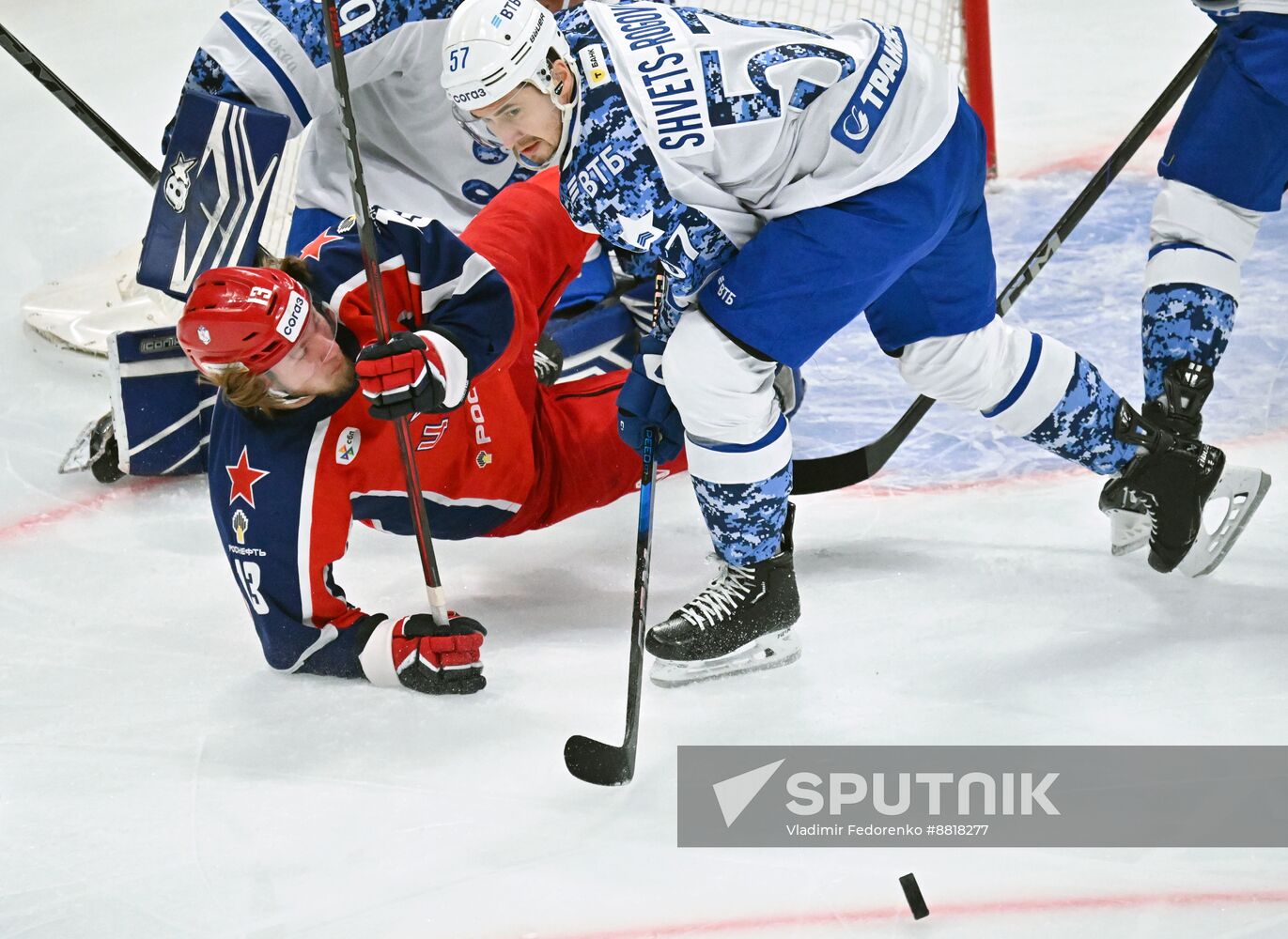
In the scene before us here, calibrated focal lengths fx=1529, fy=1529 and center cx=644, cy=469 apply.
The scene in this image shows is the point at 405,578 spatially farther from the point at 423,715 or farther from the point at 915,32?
the point at 915,32

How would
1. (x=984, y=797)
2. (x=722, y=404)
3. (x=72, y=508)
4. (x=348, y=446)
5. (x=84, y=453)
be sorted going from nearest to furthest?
(x=984, y=797) → (x=722, y=404) → (x=348, y=446) → (x=72, y=508) → (x=84, y=453)

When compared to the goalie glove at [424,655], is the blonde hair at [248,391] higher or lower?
higher

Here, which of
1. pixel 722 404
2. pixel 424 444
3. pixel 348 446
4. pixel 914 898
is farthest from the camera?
pixel 424 444

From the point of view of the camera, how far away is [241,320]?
6.40 ft

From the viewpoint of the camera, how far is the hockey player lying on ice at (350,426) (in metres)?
2.01

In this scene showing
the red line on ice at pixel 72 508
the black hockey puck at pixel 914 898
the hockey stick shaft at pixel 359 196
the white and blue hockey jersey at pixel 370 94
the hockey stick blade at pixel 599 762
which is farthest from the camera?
the red line on ice at pixel 72 508

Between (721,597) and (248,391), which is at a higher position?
(248,391)

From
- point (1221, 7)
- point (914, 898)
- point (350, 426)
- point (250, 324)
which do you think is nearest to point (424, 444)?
point (350, 426)

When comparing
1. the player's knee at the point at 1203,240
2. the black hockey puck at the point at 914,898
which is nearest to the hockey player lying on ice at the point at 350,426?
the black hockey puck at the point at 914,898

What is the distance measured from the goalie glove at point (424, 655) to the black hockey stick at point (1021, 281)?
81 centimetres

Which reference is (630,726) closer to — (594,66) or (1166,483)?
(594,66)

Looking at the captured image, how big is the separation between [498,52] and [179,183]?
2.83 ft

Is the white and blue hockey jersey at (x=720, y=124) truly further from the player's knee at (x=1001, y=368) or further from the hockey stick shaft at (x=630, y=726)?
the player's knee at (x=1001, y=368)

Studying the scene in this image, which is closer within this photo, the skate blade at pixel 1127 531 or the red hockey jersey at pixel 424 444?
the red hockey jersey at pixel 424 444
